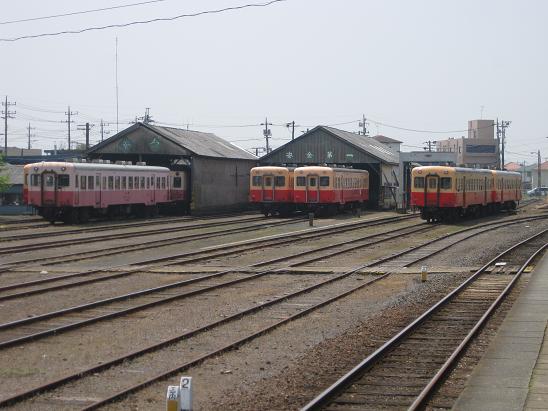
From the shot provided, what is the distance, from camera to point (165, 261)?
21.7 m

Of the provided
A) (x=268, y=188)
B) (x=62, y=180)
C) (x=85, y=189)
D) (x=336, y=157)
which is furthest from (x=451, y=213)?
(x=62, y=180)

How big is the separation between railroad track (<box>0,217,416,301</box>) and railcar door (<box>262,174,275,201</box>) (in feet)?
29.2

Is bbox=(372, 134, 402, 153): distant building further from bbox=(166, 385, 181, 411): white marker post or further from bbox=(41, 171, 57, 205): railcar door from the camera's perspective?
bbox=(166, 385, 181, 411): white marker post

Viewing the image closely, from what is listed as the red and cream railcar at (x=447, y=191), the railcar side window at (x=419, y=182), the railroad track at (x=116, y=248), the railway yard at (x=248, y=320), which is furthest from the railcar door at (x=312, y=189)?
the railway yard at (x=248, y=320)

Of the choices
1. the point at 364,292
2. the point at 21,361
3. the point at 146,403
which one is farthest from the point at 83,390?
the point at 364,292

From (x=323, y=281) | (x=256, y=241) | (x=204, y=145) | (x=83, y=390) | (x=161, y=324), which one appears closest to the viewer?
(x=83, y=390)

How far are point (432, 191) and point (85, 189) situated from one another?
16.6 metres

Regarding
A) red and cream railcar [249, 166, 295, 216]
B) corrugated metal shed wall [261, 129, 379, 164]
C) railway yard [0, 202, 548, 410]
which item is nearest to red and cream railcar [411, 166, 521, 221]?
red and cream railcar [249, 166, 295, 216]

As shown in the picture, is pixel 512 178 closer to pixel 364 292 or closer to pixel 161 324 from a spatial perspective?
Answer: pixel 364 292

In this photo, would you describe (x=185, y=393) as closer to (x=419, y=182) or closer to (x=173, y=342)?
(x=173, y=342)

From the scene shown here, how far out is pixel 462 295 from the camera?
52.0ft

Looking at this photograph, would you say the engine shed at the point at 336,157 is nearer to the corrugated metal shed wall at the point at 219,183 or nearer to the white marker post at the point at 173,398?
the corrugated metal shed wall at the point at 219,183

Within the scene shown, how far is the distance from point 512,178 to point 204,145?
20.6 m

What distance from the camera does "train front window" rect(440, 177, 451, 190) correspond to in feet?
127
